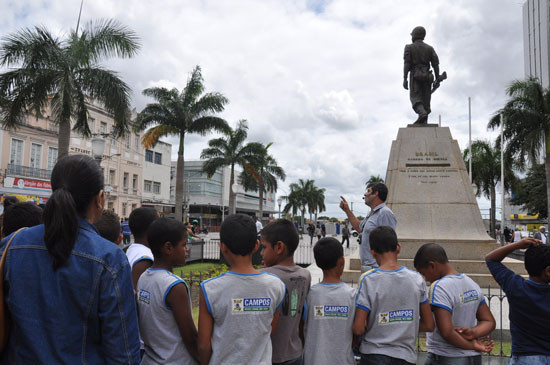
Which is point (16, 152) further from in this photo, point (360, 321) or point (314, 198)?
point (314, 198)

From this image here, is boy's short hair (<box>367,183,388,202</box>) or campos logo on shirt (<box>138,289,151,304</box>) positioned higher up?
boy's short hair (<box>367,183,388,202</box>)

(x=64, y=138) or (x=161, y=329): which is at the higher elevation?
(x=64, y=138)

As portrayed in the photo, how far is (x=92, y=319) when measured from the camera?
1725 mm

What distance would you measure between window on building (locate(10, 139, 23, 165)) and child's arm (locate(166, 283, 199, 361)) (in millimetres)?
33045

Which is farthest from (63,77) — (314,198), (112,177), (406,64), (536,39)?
(536,39)

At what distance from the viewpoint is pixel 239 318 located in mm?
2363

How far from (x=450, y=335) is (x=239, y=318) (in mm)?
1405

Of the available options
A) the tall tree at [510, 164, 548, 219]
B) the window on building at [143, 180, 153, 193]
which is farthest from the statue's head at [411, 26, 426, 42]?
the window on building at [143, 180, 153, 193]

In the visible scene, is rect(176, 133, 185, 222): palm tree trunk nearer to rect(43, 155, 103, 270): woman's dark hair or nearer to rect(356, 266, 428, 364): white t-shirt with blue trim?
rect(356, 266, 428, 364): white t-shirt with blue trim

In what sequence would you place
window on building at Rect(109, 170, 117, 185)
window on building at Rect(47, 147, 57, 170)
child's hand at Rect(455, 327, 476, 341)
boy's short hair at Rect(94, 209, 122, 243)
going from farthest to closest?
window on building at Rect(109, 170, 117, 185) < window on building at Rect(47, 147, 57, 170) < boy's short hair at Rect(94, 209, 122, 243) < child's hand at Rect(455, 327, 476, 341)

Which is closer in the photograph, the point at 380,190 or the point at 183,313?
the point at 183,313

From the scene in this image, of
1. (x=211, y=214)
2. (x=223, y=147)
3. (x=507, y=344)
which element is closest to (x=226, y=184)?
(x=211, y=214)

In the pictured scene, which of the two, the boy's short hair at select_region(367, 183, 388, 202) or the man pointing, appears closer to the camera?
the man pointing

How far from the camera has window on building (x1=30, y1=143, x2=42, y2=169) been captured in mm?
32062
